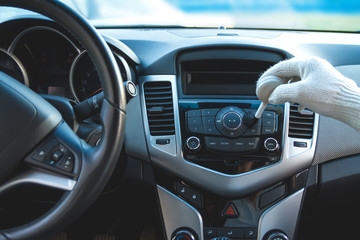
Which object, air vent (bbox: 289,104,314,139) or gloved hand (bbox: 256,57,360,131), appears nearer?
gloved hand (bbox: 256,57,360,131)

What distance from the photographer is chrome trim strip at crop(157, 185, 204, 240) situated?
1.60 m

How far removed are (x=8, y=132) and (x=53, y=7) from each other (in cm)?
38

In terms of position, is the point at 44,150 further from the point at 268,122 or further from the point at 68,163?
the point at 268,122

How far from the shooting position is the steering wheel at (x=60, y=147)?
39.6 inches

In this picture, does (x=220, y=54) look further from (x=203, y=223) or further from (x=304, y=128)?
(x=203, y=223)

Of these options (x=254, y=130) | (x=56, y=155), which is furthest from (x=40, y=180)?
(x=254, y=130)

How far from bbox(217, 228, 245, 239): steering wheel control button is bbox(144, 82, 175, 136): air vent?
46 centimetres

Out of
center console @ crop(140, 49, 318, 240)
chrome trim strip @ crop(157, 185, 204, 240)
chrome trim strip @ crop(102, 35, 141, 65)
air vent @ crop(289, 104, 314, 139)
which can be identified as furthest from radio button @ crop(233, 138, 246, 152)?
chrome trim strip @ crop(102, 35, 141, 65)

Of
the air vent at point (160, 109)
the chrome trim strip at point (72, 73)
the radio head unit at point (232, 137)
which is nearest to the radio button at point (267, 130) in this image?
the radio head unit at point (232, 137)

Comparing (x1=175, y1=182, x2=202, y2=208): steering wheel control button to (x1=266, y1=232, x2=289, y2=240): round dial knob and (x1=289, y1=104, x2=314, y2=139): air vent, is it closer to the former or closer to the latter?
(x1=266, y1=232, x2=289, y2=240): round dial knob

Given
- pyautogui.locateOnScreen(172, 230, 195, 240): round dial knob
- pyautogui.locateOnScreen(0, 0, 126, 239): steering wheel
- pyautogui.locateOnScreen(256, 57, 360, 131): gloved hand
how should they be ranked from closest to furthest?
pyautogui.locateOnScreen(256, 57, 360, 131): gloved hand, pyautogui.locateOnScreen(0, 0, 126, 239): steering wheel, pyautogui.locateOnScreen(172, 230, 195, 240): round dial knob

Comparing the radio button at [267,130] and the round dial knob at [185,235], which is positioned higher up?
the radio button at [267,130]

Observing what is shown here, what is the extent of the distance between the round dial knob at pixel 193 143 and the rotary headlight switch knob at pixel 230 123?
0.33 feet

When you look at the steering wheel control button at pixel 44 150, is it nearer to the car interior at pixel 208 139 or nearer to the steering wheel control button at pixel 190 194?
the car interior at pixel 208 139
